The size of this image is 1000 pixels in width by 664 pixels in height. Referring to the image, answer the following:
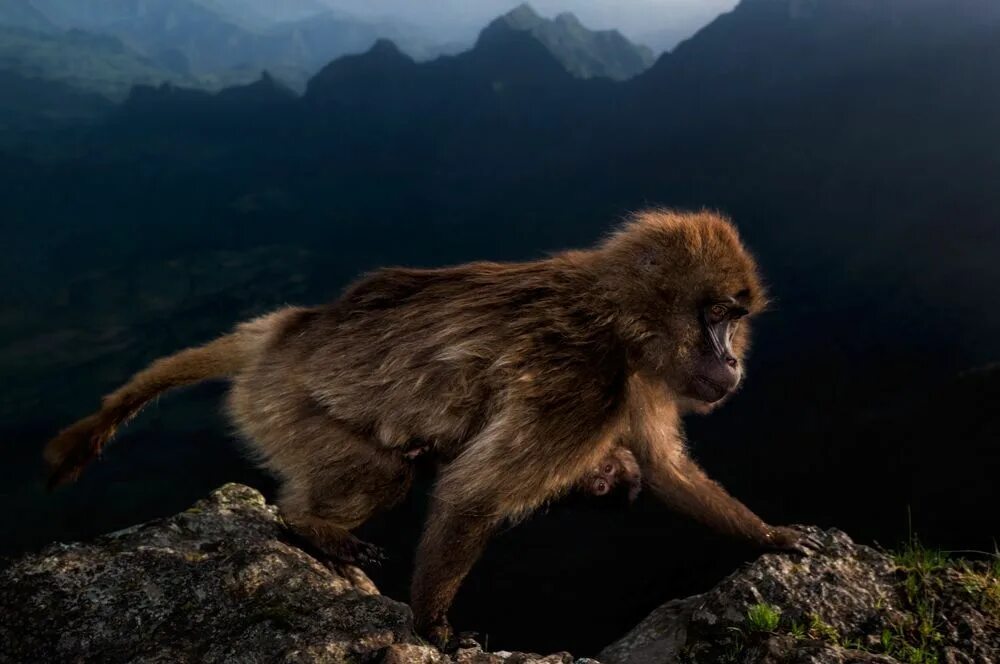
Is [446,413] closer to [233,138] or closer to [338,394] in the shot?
[338,394]

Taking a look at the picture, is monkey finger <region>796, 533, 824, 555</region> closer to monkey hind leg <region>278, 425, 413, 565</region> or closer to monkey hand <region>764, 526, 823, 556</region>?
monkey hand <region>764, 526, 823, 556</region>

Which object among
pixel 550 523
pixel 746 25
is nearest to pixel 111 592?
pixel 550 523

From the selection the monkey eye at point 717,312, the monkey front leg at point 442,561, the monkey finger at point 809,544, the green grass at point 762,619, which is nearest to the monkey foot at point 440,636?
the monkey front leg at point 442,561

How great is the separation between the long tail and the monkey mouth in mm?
3043

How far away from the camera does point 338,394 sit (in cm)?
406

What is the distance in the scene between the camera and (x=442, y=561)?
3672 mm

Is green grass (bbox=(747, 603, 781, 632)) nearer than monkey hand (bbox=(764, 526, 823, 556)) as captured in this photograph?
Yes

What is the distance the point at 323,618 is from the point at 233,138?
345ft

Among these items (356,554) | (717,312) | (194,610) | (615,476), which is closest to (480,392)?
(356,554)

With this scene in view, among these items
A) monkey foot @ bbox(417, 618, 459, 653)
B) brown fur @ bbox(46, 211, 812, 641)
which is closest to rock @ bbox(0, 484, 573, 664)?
monkey foot @ bbox(417, 618, 459, 653)

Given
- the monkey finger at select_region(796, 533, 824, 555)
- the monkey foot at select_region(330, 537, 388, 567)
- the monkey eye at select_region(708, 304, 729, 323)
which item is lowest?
the monkey finger at select_region(796, 533, 824, 555)

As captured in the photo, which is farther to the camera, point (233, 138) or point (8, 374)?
point (233, 138)

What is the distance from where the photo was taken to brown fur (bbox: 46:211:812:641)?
3.71 m

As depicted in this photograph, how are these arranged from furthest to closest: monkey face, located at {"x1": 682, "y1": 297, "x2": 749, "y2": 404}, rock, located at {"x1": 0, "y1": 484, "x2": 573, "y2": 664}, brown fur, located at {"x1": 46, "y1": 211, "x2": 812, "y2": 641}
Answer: monkey face, located at {"x1": 682, "y1": 297, "x2": 749, "y2": 404} < brown fur, located at {"x1": 46, "y1": 211, "x2": 812, "y2": 641} < rock, located at {"x1": 0, "y1": 484, "x2": 573, "y2": 664}
